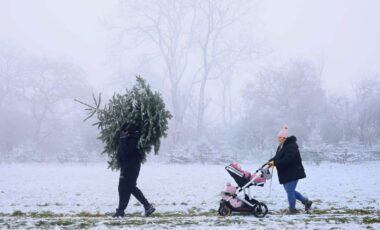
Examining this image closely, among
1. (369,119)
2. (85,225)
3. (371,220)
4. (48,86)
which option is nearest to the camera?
(85,225)

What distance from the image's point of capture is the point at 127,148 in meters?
8.35

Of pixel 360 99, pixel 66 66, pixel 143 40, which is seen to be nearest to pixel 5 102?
pixel 66 66

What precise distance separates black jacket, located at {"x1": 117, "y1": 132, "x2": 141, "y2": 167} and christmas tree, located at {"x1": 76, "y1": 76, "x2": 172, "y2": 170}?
4.5 inches

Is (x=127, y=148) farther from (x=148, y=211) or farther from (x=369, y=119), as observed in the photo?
(x=369, y=119)

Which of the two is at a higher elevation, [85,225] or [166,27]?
[166,27]

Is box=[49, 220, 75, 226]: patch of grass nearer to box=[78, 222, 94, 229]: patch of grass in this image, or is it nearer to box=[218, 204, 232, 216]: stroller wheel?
box=[78, 222, 94, 229]: patch of grass

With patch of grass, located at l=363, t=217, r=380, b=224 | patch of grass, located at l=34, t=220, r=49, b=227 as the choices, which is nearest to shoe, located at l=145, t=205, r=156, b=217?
patch of grass, located at l=34, t=220, r=49, b=227

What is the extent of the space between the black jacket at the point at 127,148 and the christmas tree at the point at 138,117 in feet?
0.38

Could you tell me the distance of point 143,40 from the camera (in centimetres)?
4038

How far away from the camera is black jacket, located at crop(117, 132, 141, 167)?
8.35 meters

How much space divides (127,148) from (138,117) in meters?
0.82

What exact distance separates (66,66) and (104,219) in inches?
1690

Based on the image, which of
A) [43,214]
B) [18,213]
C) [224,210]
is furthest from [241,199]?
[18,213]

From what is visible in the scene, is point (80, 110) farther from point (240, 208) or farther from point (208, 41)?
point (240, 208)
